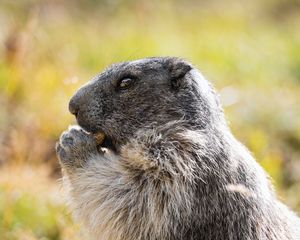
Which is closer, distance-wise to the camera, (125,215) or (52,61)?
(125,215)

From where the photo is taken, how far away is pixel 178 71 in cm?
500

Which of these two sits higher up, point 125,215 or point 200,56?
point 200,56

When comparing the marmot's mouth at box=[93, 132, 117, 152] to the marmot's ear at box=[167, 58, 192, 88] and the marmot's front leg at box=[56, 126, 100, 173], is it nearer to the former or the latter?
the marmot's front leg at box=[56, 126, 100, 173]

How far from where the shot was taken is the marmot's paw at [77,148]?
4.96 metres

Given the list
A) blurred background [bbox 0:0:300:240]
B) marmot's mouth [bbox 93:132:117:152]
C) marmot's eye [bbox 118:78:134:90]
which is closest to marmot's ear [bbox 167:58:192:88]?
marmot's eye [bbox 118:78:134:90]

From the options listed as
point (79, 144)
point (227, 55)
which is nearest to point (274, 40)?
point (227, 55)

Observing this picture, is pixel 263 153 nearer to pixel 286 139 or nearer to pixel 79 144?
pixel 286 139

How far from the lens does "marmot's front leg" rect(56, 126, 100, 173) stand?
16.3 feet

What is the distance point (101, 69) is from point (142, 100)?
4.71 meters

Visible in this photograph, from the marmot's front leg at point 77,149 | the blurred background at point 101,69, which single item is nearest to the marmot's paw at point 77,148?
the marmot's front leg at point 77,149

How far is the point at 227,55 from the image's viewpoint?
10719mm

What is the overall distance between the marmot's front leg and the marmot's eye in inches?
13.1

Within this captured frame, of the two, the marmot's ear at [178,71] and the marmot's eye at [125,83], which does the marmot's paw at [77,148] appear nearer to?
the marmot's eye at [125,83]

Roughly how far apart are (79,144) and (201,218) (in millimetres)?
861
